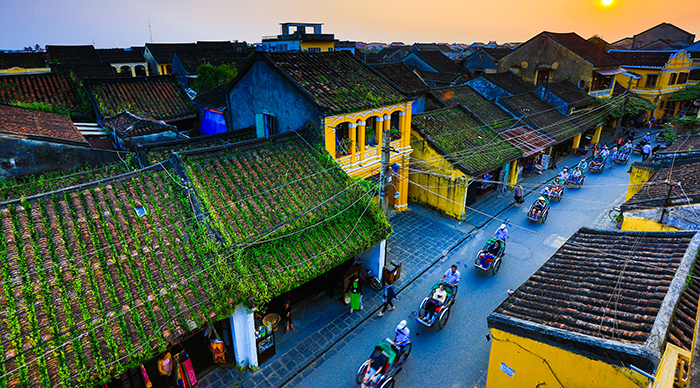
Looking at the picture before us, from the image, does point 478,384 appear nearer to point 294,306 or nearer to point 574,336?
point 574,336

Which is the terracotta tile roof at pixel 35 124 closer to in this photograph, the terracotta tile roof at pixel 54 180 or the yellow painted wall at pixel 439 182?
the terracotta tile roof at pixel 54 180

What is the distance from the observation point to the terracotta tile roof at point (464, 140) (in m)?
19.4

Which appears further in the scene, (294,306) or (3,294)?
(294,306)

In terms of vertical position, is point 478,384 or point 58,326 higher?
point 58,326

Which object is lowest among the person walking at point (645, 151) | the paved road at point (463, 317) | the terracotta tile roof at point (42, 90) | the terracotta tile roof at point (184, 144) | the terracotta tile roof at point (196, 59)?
the paved road at point (463, 317)

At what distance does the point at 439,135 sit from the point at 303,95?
30.6 ft

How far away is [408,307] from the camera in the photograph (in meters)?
13.4

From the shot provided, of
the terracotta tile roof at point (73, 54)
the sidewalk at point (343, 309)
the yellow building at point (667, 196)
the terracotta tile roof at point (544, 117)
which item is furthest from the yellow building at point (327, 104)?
the terracotta tile roof at point (73, 54)

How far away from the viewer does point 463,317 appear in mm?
12977

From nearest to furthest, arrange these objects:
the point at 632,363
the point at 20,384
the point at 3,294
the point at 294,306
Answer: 1. the point at 632,363
2. the point at 20,384
3. the point at 3,294
4. the point at 294,306

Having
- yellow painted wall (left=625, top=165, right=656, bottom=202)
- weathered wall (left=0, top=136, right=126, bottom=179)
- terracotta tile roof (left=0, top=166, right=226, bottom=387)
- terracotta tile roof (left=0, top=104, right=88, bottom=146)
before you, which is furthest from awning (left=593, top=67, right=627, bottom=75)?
terracotta tile roof (left=0, top=104, right=88, bottom=146)

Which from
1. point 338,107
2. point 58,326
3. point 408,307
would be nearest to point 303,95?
point 338,107

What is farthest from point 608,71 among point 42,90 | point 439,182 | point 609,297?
point 42,90

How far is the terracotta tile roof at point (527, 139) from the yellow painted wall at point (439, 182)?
6478 mm
